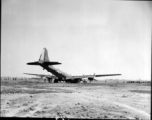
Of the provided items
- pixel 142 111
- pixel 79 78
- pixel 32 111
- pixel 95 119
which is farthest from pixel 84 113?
pixel 79 78

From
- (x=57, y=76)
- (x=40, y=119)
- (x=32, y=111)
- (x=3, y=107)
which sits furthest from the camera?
(x=57, y=76)

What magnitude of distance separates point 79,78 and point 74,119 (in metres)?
27.0

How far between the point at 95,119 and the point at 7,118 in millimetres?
4724

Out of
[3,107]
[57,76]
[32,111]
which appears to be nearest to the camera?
[32,111]

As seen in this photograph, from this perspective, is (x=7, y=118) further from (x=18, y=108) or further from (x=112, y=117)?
(x=112, y=117)

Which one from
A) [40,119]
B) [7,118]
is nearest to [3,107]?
[7,118]

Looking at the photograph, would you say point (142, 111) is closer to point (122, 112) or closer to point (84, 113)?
point (122, 112)

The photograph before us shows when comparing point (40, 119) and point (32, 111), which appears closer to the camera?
point (40, 119)

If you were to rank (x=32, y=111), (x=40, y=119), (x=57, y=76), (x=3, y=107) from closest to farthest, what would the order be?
(x=40, y=119) < (x=32, y=111) < (x=3, y=107) < (x=57, y=76)

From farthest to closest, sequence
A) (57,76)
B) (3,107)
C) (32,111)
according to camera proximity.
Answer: (57,76) < (3,107) < (32,111)

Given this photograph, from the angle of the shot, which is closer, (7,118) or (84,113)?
(7,118)

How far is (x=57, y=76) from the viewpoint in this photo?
3388 centimetres

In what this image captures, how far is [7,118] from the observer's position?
701 cm

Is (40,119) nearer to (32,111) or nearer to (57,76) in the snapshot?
(32,111)
